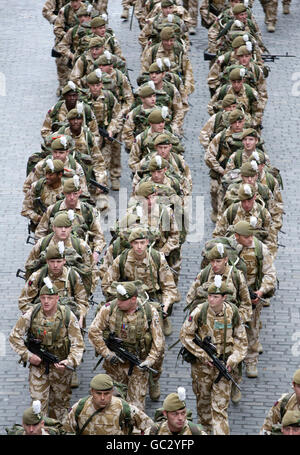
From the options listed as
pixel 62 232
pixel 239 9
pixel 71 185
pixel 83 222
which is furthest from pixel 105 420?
pixel 239 9

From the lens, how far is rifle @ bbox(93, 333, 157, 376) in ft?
51.1

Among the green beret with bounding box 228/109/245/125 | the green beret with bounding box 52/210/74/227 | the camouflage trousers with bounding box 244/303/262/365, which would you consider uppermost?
the green beret with bounding box 228/109/245/125

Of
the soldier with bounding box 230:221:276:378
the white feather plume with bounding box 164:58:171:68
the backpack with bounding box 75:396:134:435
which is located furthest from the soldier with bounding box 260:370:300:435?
the white feather plume with bounding box 164:58:171:68

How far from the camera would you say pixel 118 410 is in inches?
560

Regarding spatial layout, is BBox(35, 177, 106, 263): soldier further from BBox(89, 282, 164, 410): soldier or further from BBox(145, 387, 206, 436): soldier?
BBox(145, 387, 206, 436): soldier

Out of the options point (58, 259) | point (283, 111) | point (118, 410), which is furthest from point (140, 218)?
point (283, 111)

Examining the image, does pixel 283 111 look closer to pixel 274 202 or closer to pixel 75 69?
pixel 75 69

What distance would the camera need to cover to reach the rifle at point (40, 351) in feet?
51.1

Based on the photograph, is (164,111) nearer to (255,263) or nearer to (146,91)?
(146,91)

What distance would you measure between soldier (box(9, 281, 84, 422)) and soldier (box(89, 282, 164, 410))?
0.28 m

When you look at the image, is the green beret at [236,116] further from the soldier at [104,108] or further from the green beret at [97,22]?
the green beret at [97,22]

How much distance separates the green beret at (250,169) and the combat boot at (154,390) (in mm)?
3619

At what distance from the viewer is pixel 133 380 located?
15.8m
